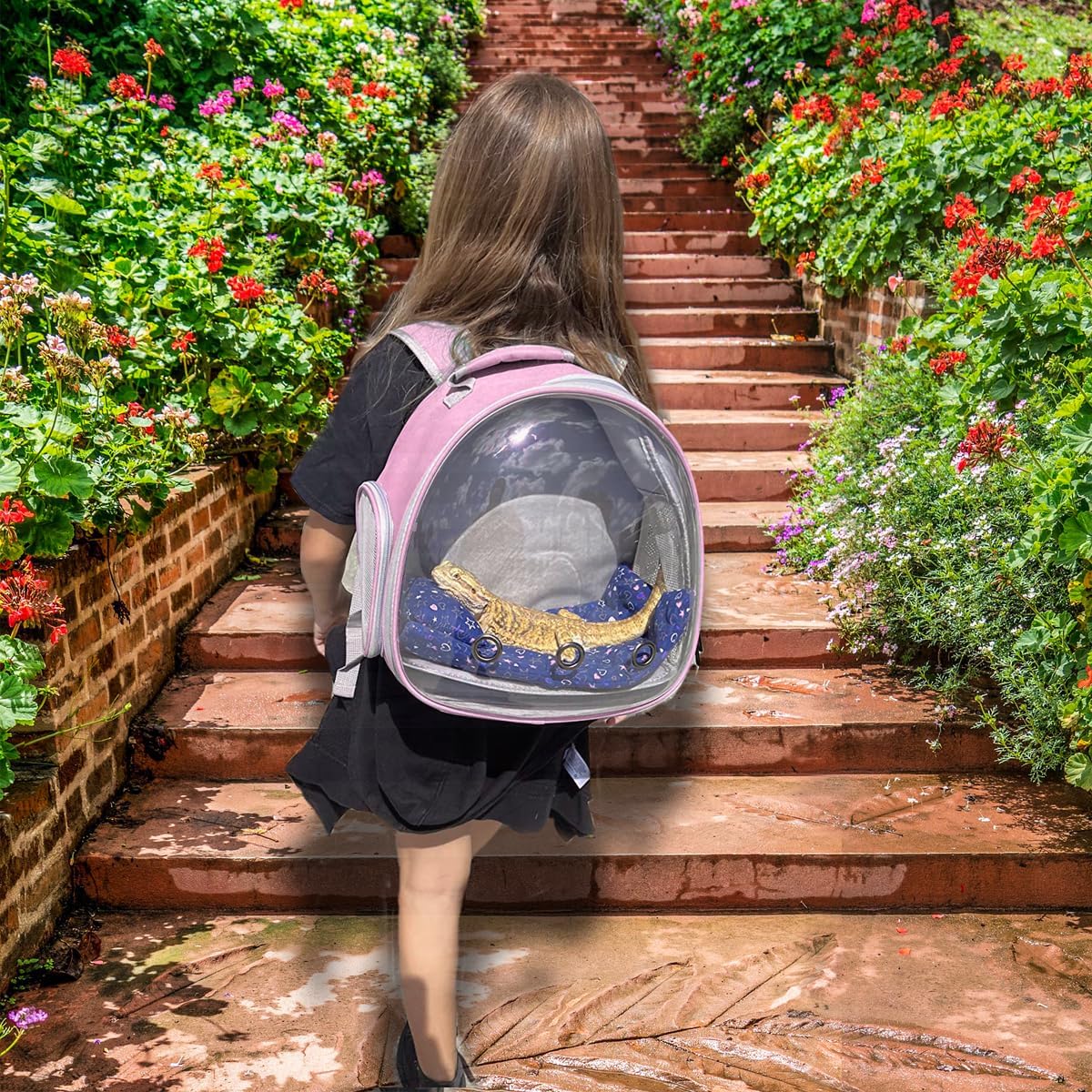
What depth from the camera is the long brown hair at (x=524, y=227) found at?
176 cm

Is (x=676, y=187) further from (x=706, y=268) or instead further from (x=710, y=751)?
(x=710, y=751)

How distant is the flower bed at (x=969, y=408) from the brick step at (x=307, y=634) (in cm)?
15

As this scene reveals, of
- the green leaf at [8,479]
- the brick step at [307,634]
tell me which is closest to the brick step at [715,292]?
the brick step at [307,634]

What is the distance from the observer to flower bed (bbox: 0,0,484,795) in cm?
266

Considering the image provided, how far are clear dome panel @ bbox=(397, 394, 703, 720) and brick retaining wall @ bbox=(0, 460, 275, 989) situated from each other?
4.38 feet

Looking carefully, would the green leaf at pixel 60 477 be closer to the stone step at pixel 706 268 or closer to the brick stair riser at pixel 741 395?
the brick stair riser at pixel 741 395

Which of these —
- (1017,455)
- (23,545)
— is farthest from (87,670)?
(1017,455)

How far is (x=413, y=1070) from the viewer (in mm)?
2119

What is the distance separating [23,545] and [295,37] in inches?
199

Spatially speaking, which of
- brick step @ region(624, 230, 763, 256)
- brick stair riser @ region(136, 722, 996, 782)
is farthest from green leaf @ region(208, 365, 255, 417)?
brick step @ region(624, 230, 763, 256)

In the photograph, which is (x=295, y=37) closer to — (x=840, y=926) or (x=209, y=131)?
(x=209, y=131)

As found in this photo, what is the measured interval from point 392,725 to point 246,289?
242 centimetres

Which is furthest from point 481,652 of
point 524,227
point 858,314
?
point 858,314

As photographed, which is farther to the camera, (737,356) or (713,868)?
(737,356)
